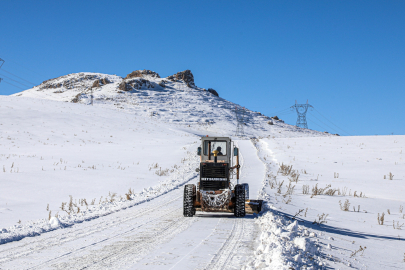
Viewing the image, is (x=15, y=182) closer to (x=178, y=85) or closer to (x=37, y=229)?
(x=37, y=229)

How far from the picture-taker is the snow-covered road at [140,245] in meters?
5.23

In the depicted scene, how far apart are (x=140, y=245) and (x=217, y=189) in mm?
4017

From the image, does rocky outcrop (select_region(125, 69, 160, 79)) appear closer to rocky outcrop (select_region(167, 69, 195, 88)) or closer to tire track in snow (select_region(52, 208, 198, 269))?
rocky outcrop (select_region(167, 69, 195, 88))

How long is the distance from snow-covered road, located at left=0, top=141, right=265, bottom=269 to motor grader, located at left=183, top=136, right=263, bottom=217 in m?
0.36

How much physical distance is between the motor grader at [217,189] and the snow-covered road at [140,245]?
0.36 metres

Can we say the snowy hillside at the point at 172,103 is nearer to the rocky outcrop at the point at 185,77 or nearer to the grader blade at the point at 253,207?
the rocky outcrop at the point at 185,77

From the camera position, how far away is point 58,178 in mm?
16344

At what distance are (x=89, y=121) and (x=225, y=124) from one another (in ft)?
147

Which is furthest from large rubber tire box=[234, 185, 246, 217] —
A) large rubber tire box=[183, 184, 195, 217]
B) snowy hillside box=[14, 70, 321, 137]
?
snowy hillside box=[14, 70, 321, 137]

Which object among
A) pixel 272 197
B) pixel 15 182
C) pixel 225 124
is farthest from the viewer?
pixel 225 124

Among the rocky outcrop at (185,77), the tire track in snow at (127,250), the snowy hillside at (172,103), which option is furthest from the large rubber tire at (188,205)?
the rocky outcrop at (185,77)

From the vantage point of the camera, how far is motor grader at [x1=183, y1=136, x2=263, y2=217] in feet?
31.5

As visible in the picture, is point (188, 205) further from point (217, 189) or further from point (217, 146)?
point (217, 146)

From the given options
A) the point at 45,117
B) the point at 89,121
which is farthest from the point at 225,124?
the point at 45,117
